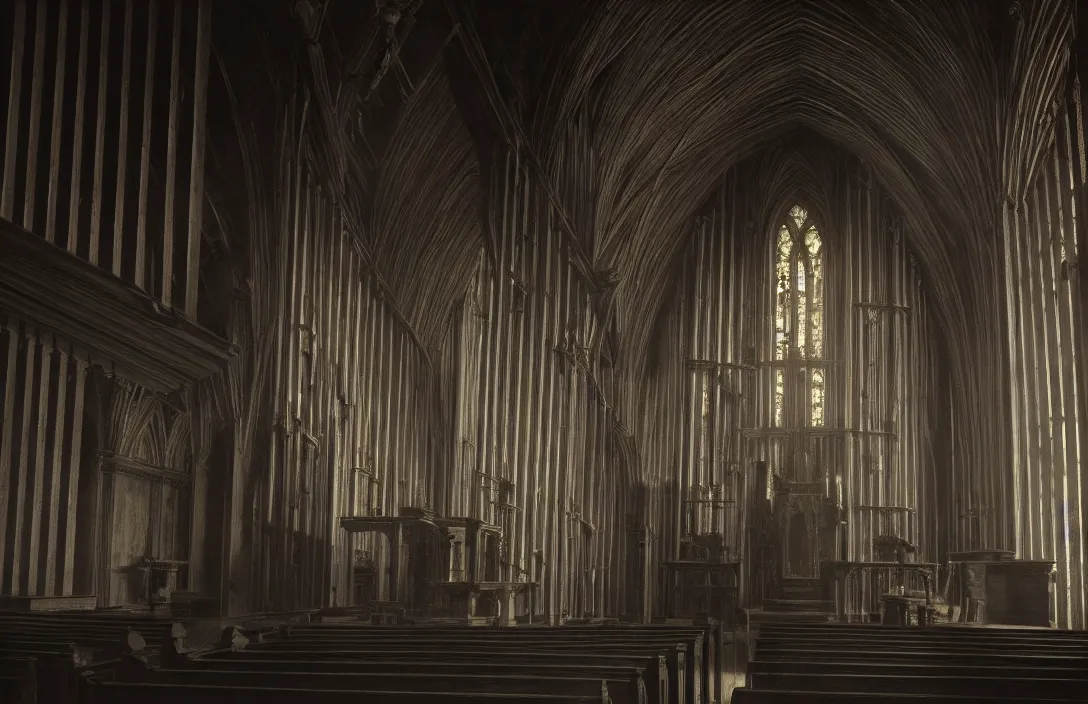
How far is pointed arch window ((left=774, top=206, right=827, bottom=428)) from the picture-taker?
24.9 metres

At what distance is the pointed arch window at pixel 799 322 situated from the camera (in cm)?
2492

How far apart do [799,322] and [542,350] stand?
31.5 ft

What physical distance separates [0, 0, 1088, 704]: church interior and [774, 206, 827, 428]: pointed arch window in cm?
8

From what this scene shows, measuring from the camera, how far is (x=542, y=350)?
17.6 metres

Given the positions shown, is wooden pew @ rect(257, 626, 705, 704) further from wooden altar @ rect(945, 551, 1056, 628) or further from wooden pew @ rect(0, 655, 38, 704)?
wooden altar @ rect(945, 551, 1056, 628)

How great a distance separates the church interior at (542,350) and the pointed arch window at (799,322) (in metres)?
0.08

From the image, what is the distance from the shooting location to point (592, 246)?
2033 centimetres

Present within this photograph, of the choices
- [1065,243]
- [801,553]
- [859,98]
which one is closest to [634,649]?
[1065,243]

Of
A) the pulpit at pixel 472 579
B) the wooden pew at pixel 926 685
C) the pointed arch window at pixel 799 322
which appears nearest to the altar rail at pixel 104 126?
the pulpit at pixel 472 579

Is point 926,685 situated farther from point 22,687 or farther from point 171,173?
point 171,173

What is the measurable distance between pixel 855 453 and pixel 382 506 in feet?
33.2

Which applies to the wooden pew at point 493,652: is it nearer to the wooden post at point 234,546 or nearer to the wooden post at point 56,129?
the wooden post at point 56,129

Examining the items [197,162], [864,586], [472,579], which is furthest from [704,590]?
[197,162]

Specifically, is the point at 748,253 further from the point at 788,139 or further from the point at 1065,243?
the point at 1065,243
